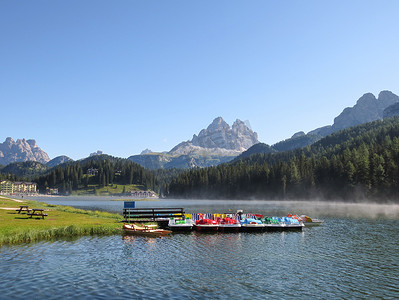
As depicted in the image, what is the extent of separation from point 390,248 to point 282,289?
25.2 meters

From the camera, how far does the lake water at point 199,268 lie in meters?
23.0

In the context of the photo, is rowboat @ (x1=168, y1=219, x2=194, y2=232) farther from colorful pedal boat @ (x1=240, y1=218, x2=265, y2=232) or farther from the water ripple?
colorful pedal boat @ (x1=240, y1=218, x2=265, y2=232)

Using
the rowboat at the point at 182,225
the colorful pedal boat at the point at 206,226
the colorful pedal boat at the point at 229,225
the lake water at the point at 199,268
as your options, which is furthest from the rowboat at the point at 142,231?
the colorful pedal boat at the point at 229,225

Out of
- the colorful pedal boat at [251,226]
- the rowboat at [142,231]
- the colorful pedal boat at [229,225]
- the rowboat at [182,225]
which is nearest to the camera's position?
the rowboat at [142,231]

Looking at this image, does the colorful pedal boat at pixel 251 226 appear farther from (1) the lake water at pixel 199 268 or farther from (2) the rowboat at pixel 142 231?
(2) the rowboat at pixel 142 231

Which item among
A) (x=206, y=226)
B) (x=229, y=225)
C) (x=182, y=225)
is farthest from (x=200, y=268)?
(x=229, y=225)

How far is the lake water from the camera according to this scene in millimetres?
23000

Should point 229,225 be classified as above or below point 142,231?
below

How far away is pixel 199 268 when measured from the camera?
3019 cm

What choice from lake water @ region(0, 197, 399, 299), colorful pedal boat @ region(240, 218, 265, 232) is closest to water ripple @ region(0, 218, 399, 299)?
lake water @ region(0, 197, 399, 299)

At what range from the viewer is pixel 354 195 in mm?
152250

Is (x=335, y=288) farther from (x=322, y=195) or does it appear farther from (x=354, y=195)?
(x=322, y=195)

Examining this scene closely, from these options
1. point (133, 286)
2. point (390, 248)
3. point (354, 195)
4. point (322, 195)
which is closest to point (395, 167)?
point (354, 195)

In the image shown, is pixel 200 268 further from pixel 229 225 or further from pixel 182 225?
pixel 229 225
